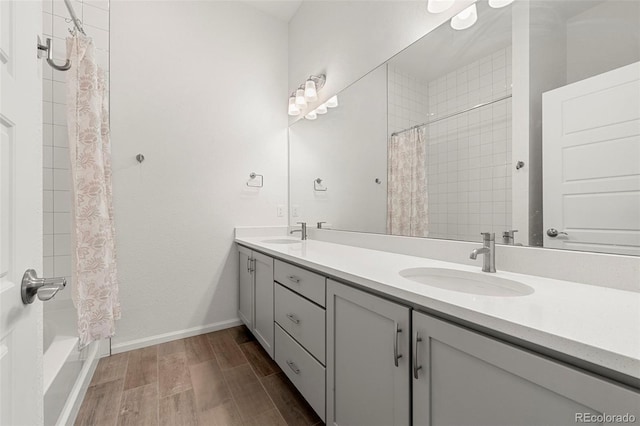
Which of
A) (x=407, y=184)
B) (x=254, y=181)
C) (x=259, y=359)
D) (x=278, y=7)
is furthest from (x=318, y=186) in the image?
(x=278, y=7)

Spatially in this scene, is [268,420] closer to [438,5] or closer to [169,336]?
[169,336]

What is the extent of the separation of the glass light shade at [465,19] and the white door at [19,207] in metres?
1.49

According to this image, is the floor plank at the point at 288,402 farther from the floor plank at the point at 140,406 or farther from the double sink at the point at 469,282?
the double sink at the point at 469,282

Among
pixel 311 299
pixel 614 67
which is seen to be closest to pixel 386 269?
pixel 311 299

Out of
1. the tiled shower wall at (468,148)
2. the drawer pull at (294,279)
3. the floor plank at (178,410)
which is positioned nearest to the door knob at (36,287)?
the drawer pull at (294,279)

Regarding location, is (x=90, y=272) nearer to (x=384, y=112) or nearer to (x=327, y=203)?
(x=327, y=203)

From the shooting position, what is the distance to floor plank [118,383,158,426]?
4.35ft

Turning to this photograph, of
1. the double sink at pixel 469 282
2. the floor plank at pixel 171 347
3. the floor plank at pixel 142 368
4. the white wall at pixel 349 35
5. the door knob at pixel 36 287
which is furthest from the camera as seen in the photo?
the floor plank at pixel 171 347

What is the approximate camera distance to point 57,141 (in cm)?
186

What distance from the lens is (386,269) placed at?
3.53ft

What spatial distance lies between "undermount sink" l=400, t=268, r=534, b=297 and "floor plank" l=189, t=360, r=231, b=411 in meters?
1.23

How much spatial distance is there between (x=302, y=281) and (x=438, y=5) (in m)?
1.47

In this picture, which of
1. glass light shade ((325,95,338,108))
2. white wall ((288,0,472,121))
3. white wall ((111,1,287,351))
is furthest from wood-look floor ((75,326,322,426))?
white wall ((288,0,472,121))

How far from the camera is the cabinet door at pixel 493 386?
0.47 meters
